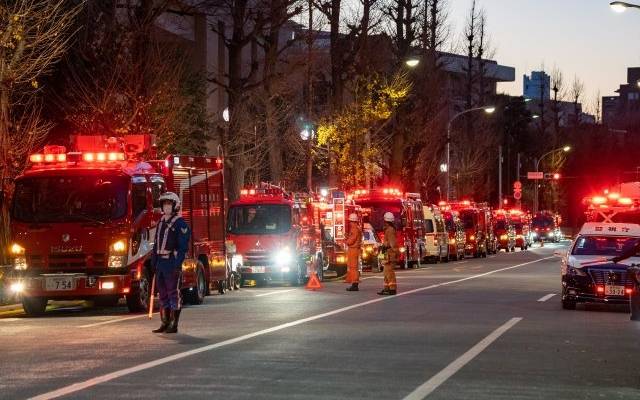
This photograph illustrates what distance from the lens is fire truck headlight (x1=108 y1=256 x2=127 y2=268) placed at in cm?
2233

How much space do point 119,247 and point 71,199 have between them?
4.08 feet

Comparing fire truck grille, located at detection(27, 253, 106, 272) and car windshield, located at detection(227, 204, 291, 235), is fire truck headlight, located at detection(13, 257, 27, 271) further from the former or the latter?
car windshield, located at detection(227, 204, 291, 235)

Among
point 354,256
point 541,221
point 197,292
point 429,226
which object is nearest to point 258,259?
point 354,256

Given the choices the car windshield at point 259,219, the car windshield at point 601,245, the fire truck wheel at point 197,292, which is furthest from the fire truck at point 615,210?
the fire truck wheel at point 197,292

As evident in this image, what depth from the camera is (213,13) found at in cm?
4444

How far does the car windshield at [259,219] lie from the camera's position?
33.9m

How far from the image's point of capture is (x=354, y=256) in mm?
30953

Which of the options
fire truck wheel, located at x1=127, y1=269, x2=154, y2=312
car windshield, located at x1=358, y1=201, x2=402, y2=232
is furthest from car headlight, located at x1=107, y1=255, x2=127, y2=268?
car windshield, located at x1=358, y1=201, x2=402, y2=232

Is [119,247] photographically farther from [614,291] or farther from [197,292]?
[614,291]

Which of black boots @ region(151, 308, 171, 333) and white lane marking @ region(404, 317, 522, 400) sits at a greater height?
black boots @ region(151, 308, 171, 333)

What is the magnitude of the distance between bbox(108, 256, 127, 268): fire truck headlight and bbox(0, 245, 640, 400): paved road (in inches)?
34.6

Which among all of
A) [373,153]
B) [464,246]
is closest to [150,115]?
[373,153]

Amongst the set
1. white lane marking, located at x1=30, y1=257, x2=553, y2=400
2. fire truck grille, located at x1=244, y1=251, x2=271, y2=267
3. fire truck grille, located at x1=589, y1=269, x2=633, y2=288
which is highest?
fire truck grille, located at x1=244, y1=251, x2=271, y2=267

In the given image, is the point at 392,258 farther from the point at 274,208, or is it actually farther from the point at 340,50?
the point at 340,50
